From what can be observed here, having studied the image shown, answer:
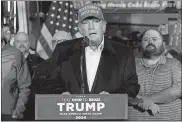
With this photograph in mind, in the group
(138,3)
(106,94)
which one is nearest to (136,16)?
(138,3)

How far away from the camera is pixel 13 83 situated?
250 cm

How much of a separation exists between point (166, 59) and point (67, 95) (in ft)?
2.23

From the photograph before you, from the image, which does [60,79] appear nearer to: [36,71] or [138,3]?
[36,71]

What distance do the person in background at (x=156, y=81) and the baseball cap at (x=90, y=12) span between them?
33cm

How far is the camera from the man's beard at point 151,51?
2537 millimetres

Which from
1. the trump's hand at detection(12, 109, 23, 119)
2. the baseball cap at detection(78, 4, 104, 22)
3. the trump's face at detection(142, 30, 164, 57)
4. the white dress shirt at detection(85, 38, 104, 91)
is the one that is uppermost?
the baseball cap at detection(78, 4, 104, 22)

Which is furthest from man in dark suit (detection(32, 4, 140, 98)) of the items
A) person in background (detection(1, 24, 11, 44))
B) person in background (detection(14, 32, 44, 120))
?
person in background (detection(1, 24, 11, 44))

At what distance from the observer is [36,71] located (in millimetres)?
2543

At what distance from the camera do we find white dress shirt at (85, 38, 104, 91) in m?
2.45

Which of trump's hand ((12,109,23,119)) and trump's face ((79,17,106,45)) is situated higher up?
trump's face ((79,17,106,45))

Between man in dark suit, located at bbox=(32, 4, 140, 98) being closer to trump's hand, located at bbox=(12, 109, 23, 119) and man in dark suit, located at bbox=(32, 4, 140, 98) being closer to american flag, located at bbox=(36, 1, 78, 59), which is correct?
american flag, located at bbox=(36, 1, 78, 59)

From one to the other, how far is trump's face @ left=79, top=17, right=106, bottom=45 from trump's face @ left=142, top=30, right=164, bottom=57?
294 mm

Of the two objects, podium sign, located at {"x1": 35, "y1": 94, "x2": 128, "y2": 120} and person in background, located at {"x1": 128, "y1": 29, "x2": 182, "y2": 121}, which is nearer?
podium sign, located at {"x1": 35, "y1": 94, "x2": 128, "y2": 120}

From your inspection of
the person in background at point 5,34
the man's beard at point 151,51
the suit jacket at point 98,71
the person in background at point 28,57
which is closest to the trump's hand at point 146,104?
the suit jacket at point 98,71
